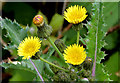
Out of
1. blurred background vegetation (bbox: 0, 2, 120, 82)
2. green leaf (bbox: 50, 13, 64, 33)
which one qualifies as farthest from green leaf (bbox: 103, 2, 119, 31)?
green leaf (bbox: 50, 13, 64, 33)

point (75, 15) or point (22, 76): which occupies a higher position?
point (75, 15)

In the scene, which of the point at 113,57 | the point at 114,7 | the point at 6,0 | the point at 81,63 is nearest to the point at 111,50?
the point at 113,57

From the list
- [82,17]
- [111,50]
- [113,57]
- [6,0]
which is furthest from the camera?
[6,0]

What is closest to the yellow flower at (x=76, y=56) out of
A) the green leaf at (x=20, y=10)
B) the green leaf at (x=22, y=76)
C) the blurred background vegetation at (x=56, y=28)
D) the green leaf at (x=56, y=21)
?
the blurred background vegetation at (x=56, y=28)

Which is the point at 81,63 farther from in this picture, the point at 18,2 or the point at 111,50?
the point at 18,2

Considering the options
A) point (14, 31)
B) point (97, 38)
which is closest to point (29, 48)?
point (14, 31)

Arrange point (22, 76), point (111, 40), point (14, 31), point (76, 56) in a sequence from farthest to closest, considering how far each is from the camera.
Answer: point (111, 40) → point (22, 76) → point (14, 31) → point (76, 56)

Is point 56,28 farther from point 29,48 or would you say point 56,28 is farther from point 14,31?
point 29,48

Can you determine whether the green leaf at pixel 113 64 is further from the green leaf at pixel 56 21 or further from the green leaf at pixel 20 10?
the green leaf at pixel 20 10
